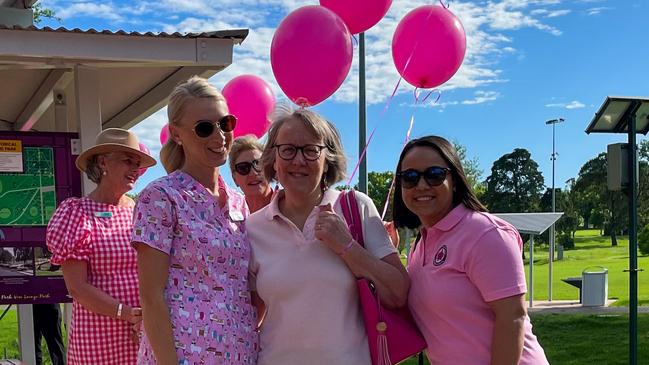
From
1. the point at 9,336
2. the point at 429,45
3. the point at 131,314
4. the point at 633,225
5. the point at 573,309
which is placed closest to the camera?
the point at 131,314

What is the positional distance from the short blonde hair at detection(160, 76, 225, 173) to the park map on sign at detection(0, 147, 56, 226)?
87.4 inches

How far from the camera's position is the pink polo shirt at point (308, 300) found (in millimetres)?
2006

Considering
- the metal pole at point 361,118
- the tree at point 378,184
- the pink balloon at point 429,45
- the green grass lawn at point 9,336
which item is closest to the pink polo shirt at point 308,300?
the pink balloon at point 429,45

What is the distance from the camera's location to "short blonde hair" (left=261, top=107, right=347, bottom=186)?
210cm

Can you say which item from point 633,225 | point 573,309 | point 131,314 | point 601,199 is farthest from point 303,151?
point 601,199

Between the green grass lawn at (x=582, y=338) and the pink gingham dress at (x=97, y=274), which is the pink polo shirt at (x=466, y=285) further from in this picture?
the green grass lawn at (x=582, y=338)

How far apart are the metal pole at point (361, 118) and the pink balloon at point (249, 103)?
1.23 metres

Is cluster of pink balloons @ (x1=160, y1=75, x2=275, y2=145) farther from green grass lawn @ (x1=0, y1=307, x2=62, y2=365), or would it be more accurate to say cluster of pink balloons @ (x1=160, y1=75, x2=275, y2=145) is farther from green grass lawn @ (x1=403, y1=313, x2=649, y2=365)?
green grass lawn @ (x1=0, y1=307, x2=62, y2=365)

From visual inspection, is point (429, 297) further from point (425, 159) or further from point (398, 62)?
point (398, 62)

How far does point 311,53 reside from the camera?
186 inches

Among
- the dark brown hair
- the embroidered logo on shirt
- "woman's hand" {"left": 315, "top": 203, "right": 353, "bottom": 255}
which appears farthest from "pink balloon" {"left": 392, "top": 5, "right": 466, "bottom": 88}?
"woman's hand" {"left": 315, "top": 203, "right": 353, "bottom": 255}

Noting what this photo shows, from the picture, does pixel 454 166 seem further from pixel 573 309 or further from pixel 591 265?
pixel 591 265

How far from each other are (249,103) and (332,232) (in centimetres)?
378

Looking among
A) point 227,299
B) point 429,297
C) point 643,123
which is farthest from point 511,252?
point 643,123
